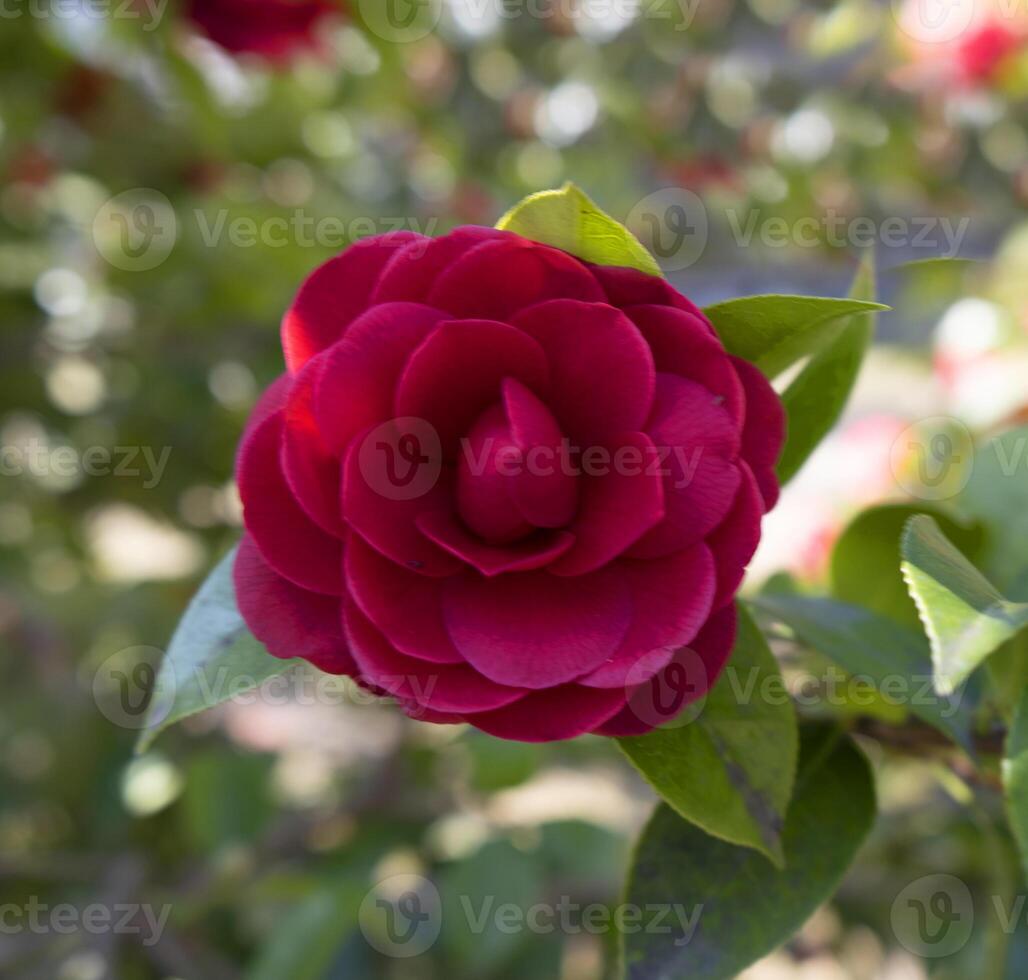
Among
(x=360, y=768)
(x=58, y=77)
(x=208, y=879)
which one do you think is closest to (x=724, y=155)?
(x=58, y=77)

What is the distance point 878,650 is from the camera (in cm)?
50

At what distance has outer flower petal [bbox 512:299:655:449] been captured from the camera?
1.33 feet

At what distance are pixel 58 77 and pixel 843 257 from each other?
133cm

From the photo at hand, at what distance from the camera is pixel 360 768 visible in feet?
5.14

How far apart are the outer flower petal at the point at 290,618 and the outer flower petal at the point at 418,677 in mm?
15

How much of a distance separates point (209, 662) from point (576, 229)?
228mm
